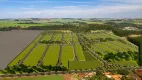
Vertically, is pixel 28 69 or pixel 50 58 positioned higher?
pixel 28 69

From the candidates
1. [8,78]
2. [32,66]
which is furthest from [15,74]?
[32,66]

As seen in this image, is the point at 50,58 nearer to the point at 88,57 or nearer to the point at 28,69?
the point at 88,57

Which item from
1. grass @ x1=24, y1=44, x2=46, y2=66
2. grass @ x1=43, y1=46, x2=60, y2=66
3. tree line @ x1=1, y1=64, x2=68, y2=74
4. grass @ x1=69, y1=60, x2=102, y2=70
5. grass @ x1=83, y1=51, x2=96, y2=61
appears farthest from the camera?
grass @ x1=83, y1=51, x2=96, y2=61

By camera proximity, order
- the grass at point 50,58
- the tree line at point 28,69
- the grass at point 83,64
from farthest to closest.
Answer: the grass at point 50,58 → the grass at point 83,64 → the tree line at point 28,69

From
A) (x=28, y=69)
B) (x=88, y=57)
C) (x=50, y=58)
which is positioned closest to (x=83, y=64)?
(x=88, y=57)

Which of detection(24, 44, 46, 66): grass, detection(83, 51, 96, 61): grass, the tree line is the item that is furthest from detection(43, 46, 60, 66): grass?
detection(83, 51, 96, 61): grass

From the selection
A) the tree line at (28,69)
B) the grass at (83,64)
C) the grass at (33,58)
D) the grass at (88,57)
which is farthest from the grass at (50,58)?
the grass at (88,57)

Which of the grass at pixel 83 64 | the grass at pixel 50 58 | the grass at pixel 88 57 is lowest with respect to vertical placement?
the grass at pixel 88 57

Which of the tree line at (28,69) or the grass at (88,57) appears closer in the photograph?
the tree line at (28,69)

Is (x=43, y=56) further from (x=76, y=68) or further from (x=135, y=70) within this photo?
(x=135, y=70)

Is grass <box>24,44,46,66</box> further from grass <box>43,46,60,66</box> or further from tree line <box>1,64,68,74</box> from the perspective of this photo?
tree line <box>1,64,68,74</box>

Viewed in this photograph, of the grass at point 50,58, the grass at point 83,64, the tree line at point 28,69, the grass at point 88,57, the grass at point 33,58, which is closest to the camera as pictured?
the tree line at point 28,69

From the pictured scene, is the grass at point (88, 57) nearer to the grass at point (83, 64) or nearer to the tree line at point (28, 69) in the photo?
the grass at point (83, 64)

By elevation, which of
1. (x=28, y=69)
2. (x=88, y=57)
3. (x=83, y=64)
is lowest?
(x=88, y=57)
